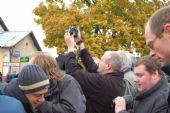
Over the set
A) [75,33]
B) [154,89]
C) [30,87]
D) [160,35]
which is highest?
[160,35]

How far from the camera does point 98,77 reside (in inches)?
181

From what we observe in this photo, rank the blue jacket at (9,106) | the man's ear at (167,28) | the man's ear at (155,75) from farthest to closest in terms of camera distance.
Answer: the man's ear at (155,75)
the blue jacket at (9,106)
the man's ear at (167,28)

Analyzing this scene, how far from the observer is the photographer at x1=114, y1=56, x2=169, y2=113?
3535mm

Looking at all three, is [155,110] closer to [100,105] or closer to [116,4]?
[100,105]

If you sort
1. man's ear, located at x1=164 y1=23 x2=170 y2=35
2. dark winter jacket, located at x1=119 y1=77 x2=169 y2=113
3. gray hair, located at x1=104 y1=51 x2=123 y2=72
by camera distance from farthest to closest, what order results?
gray hair, located at x1=104 y1=51 x2=123 y2=72
dark winter jacket, located at x1=119 y1=77 x2=169 y2=113
man's ear, located at x1=164 y1=23 x2=170 y2=35

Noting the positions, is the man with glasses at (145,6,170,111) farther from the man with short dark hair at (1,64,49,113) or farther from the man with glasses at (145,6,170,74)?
the man with short dark hair at (1,64,49,113)

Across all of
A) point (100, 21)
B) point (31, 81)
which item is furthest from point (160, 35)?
point (100, 21)

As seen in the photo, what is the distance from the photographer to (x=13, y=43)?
52688mm

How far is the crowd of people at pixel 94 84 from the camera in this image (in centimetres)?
238

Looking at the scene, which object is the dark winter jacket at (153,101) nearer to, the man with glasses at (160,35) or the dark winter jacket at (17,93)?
the dark winter jacket at (17,93)

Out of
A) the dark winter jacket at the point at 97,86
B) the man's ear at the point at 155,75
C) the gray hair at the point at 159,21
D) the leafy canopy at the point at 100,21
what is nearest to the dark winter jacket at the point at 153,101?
the man's ear at the point at 155,75

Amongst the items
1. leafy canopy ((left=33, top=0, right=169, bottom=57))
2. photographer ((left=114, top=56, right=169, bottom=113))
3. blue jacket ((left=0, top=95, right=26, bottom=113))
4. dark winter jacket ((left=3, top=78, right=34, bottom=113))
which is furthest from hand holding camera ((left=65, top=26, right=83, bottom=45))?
leafy canopy ((left=33, top=0, right=169, bottom=57))

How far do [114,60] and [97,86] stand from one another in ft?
1.50

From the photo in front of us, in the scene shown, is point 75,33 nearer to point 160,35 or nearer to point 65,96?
point 65,96
